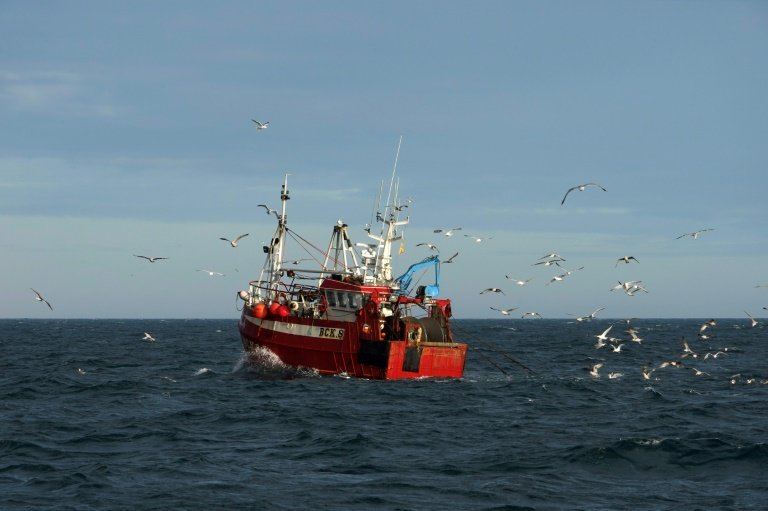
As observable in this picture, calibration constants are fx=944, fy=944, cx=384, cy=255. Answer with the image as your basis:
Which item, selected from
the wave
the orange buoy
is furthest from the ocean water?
the orange buoy

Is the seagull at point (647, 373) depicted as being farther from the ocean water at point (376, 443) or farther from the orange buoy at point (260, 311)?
the orange buoy at point (260, 311)

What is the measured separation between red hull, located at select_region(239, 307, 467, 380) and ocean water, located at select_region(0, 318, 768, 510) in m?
1.16

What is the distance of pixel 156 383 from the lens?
4791cm

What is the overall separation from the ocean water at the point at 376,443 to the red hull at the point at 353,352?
1.16 metres

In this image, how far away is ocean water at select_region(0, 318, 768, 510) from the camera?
22578 mm

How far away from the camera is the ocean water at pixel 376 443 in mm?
22578

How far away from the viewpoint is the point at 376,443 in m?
29.5

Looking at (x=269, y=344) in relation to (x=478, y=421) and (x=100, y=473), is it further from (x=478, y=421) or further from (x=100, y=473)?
(x=100, y=473)

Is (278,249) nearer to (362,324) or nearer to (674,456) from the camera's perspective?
(362,324)

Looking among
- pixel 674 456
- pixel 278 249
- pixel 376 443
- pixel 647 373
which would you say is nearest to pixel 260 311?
pixel 278 249

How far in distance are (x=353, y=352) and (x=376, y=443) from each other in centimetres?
1919

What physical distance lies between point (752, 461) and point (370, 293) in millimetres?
24923

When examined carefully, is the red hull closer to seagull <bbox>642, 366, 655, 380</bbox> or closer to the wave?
seagull <bbox>642, 366, 655, 380</bbox>

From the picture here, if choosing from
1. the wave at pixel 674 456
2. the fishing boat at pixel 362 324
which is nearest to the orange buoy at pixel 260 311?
the fishing boat at pixel 362 324
